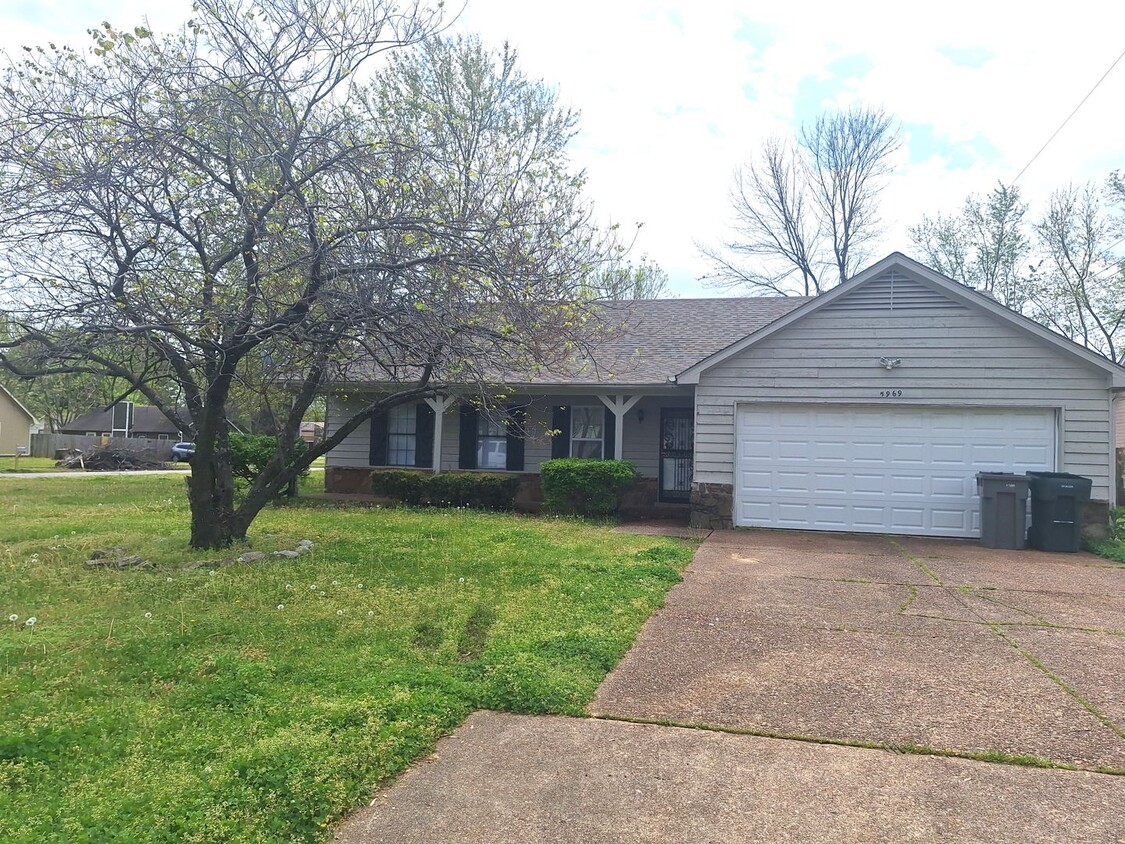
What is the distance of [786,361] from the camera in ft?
39.0

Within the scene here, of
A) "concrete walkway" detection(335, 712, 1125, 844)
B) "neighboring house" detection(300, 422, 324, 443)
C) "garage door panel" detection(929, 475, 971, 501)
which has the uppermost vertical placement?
"neighboring house" detection(300, 422, 324, 443)

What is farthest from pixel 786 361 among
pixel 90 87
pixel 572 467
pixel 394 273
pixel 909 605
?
Answer: pixel 90 87

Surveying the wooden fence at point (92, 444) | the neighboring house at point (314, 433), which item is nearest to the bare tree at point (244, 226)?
the neighboring house at point (314, 433)

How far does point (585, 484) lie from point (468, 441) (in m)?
4.04

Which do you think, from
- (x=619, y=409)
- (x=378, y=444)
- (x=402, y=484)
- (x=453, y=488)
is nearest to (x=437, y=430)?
(x=402, y=484)

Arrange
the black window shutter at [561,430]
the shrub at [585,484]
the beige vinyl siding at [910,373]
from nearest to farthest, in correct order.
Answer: the beige vinyl siding at [910,373] < the shrub at [585,484] < the black window shutter at [561,430]

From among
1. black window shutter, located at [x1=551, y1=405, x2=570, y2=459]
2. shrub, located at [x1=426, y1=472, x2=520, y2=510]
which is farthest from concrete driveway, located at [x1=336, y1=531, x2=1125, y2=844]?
black window shutter, located at [x1=551, y1=405, x2=570, y2=459]

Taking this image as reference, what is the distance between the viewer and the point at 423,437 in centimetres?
1642

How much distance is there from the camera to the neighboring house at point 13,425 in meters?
38.5

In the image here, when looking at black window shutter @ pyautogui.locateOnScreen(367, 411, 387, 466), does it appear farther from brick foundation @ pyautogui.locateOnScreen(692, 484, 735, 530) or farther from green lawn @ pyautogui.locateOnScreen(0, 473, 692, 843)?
brick foundation @ pyautogui.locateOnScreen(692, 484, 735, 530)

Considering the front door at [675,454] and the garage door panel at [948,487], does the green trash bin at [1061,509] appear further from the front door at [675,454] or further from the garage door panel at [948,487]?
the front door at [675,454]

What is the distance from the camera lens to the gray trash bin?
10586 mm

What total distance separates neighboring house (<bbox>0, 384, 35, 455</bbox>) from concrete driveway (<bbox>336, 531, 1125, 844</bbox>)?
143 ft

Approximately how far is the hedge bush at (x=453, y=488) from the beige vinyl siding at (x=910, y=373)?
3777 mm
